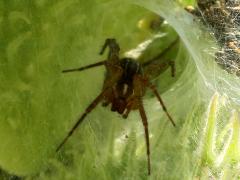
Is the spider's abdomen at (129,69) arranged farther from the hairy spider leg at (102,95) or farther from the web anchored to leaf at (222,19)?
the web anchored to leaf at (222,19)

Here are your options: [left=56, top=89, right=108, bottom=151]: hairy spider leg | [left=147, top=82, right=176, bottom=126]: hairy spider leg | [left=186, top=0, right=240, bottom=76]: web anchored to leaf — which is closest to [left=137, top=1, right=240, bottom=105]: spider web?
[left=186, top=0, right=240, bottom=76]: web anchored to leaf

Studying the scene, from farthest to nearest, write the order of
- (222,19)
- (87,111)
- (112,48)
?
(112,48)
(87,111)
(222,19)

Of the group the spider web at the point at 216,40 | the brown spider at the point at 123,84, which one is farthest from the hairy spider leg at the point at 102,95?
the spider web at the point at 216,40

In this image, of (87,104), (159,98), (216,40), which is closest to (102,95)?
(87,104)

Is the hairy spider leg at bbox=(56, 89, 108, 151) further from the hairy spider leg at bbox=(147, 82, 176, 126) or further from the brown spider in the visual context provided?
the hairy spider leg at bbox=(147, 82, 176, 126)

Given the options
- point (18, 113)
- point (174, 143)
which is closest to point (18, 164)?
point (18, 113)

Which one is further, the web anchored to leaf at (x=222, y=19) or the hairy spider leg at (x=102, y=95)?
the hairy spider leg at (x=102, y=95)

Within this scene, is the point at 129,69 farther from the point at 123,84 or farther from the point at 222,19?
the point at 222,19

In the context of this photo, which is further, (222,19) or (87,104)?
(87,104)
